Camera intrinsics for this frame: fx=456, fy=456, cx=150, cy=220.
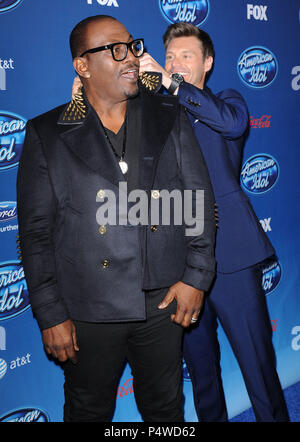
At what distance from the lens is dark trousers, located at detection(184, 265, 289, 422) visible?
2324mm

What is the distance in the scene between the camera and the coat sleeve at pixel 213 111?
208 cm

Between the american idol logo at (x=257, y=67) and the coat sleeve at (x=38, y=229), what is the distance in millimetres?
1575

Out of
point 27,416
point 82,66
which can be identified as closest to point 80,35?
point 82,66

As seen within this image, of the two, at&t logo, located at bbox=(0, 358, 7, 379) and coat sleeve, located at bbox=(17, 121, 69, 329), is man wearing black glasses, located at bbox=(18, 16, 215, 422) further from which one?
at&t logo, located at bbox=(0, 358, 7, 379)

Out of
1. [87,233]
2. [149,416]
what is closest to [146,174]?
[87,233]

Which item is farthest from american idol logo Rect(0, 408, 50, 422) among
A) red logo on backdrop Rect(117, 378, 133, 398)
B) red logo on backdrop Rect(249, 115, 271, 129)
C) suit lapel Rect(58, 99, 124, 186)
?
red logo on backdrop Rect(249, 115, 271, 129)

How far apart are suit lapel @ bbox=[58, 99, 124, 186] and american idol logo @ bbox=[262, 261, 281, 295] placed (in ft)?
6.00

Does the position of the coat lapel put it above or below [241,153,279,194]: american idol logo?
above

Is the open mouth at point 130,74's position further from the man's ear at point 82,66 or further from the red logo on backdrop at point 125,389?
the red logo on backdrop at point 125,389

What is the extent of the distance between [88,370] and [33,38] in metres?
1.53

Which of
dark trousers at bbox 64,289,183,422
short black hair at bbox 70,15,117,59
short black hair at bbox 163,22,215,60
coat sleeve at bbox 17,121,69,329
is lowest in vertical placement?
dark trousers at bbox 64,289,183,422

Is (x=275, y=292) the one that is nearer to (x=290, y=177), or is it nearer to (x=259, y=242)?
(x=290, y=177)

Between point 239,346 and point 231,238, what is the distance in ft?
1.88

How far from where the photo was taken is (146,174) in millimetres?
1778
